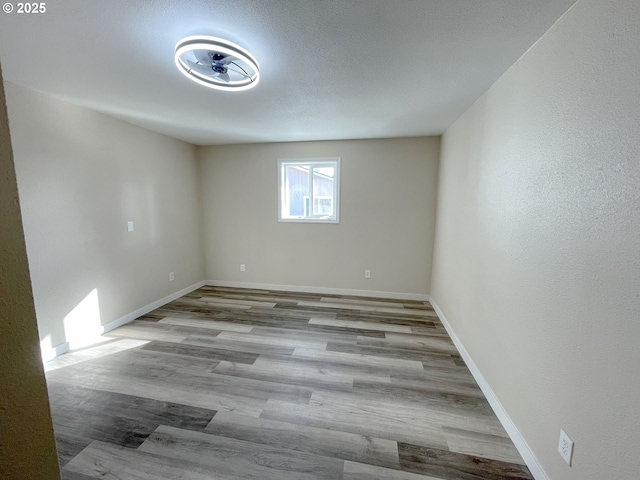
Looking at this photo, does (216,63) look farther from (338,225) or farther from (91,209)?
(338,225)

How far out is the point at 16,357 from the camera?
55cm

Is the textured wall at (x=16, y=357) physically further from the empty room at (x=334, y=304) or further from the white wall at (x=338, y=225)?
the white wall at (x=338, y=225)

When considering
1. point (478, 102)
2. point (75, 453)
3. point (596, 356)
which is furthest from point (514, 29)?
point (75, 453)

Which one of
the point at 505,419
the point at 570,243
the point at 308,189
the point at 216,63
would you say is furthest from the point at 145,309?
the point at 570,243

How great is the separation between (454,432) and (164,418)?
188cm

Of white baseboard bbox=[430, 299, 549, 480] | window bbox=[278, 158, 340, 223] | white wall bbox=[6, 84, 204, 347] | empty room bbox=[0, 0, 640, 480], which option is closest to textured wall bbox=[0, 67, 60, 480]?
empty room bbox=[0, 0, 640, 480]

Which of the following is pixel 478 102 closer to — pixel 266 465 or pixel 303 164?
pixel 303 164

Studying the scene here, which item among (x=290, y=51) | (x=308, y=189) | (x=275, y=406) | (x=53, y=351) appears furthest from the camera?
(x=308, y=189)

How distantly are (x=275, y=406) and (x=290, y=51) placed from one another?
7.72 feet

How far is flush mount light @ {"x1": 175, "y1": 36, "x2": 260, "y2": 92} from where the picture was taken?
1417mm

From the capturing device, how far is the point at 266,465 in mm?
1365

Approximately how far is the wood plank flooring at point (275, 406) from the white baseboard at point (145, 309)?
0.11 meters

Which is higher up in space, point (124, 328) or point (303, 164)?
point (303, 164)

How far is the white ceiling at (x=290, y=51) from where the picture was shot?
1.22m
